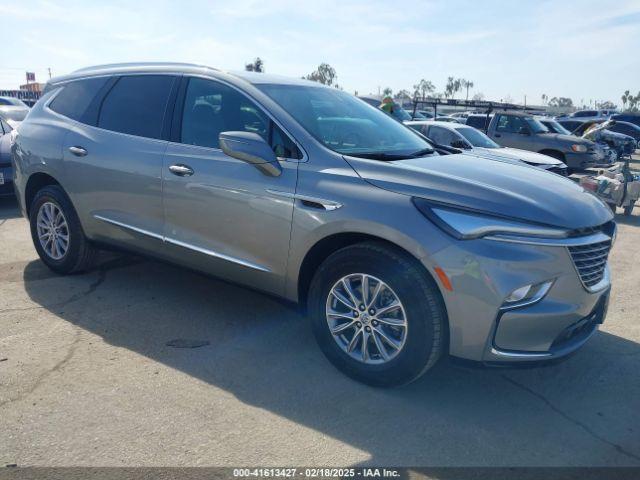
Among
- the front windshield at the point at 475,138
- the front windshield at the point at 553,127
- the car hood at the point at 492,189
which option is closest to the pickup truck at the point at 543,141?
the front windshield at the point at 553,127

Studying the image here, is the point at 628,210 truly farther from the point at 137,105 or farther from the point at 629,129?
the point at 629,129

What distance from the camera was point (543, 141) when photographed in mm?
13617

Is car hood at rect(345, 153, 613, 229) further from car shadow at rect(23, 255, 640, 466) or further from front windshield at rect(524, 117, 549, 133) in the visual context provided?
front windshield at rect(524, 117, 549, 133)

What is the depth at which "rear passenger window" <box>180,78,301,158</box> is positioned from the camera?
3.69m

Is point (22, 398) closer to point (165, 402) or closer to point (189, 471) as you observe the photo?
point (165, 402)

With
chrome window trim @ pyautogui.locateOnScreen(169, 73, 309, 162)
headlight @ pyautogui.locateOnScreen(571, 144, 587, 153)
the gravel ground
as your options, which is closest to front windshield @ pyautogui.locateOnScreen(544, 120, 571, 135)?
headlight @ pyautogui.locateOnScreen(571, 144, 587, 153)

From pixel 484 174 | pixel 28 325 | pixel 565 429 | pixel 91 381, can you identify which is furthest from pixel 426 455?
pixel 28 325

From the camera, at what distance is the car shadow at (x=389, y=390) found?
112 inches

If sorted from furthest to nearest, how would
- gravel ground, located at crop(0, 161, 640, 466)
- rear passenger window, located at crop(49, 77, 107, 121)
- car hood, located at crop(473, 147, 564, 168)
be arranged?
car hood, located at crop(473, 147, 564, 168), rear passenger window, located at crop(49, 77, 107, 121), gravel ground, located at crop(0, 161, 640, 466)

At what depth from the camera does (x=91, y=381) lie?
132 inches

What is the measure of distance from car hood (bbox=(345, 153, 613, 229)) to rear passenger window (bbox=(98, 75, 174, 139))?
1730mm

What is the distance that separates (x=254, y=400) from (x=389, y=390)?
2.60 feet

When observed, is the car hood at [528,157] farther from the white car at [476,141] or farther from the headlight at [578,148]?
the headlight at [578,148]

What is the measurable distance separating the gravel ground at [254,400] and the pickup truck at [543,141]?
32.2 feet
